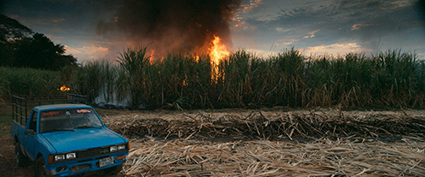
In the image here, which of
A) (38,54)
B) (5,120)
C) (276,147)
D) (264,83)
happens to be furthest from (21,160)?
(38,54)

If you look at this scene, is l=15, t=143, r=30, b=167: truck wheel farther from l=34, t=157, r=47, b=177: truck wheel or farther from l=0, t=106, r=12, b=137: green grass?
l=0, t=106, r=12, b=137: green grass

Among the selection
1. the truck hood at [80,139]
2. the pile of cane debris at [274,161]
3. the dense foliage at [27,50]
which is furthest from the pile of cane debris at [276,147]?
the dense foliage at [27,50]

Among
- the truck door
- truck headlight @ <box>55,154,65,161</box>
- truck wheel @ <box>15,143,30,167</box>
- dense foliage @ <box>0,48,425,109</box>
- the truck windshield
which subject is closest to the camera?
truck headlight @ <box>55,154,65,161</box>

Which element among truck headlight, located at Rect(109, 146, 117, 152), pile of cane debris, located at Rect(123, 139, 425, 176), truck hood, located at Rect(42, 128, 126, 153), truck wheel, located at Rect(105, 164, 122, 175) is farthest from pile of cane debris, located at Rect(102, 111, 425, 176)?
truck hood, located at Rect(42, 128, 126, 153)

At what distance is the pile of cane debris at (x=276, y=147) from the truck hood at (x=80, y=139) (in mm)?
580

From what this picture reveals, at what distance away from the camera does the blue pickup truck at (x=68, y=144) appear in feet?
11.0

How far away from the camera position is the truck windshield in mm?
4160

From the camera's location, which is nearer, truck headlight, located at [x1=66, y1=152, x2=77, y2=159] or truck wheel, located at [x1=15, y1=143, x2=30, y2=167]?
truck headlight, located at [x1=66, y1=152, x2=77, y2=159]

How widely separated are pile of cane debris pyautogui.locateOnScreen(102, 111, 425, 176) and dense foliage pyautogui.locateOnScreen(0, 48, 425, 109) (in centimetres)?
385

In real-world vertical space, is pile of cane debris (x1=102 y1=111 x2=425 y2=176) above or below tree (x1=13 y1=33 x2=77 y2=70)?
below

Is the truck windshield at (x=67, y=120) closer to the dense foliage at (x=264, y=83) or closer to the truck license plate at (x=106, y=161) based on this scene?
the truck license plate at (x=106, y=161)

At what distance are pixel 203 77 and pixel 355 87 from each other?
280 inches

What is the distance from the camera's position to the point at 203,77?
11.1 meters

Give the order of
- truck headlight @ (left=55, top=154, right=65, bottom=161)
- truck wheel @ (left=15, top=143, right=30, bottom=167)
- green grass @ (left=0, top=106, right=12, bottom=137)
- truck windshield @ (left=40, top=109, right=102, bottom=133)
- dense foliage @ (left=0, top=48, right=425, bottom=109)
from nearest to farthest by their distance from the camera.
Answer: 1. truck headlight @ (left=55, top=154, right=65, bottom=161)
2. truck windshield @ (left=40, top=109, right=102, bottom=133)
3. truck wheel @ (left=15, top=143, right=30, bottom=167)
4. green grass @ (left=0, top=106, right=12, bottom=137)
5. dense foliage @ (left=0, top=48, right=425, bottom=109)
